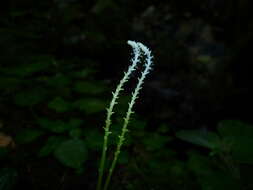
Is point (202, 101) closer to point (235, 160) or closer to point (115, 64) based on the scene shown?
point (115, 64)

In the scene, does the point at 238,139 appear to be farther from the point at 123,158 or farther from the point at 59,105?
the point at 59,105

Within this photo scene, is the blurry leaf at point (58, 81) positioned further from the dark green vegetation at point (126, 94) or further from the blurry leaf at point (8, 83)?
the blurry leaf at point (8, 83)

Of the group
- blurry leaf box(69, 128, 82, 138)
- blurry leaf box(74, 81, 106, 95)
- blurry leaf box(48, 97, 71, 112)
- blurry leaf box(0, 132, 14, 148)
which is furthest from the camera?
blurry leaf box(74, 81, 106, 95)

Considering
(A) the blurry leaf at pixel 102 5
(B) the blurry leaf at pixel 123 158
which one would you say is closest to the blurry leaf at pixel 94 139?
(B) the blurry leaf at pixel 123 158

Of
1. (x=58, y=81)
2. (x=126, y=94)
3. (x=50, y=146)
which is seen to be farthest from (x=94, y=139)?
(x=126, y=94)

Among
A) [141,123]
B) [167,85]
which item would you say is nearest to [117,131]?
[141,123]

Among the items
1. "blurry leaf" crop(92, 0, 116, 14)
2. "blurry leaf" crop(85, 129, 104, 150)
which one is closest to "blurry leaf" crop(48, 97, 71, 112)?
"blurry leaf" crop(85, 129, 104, 150)

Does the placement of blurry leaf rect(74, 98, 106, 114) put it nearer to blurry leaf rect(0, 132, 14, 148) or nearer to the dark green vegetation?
the dark green vegetation
